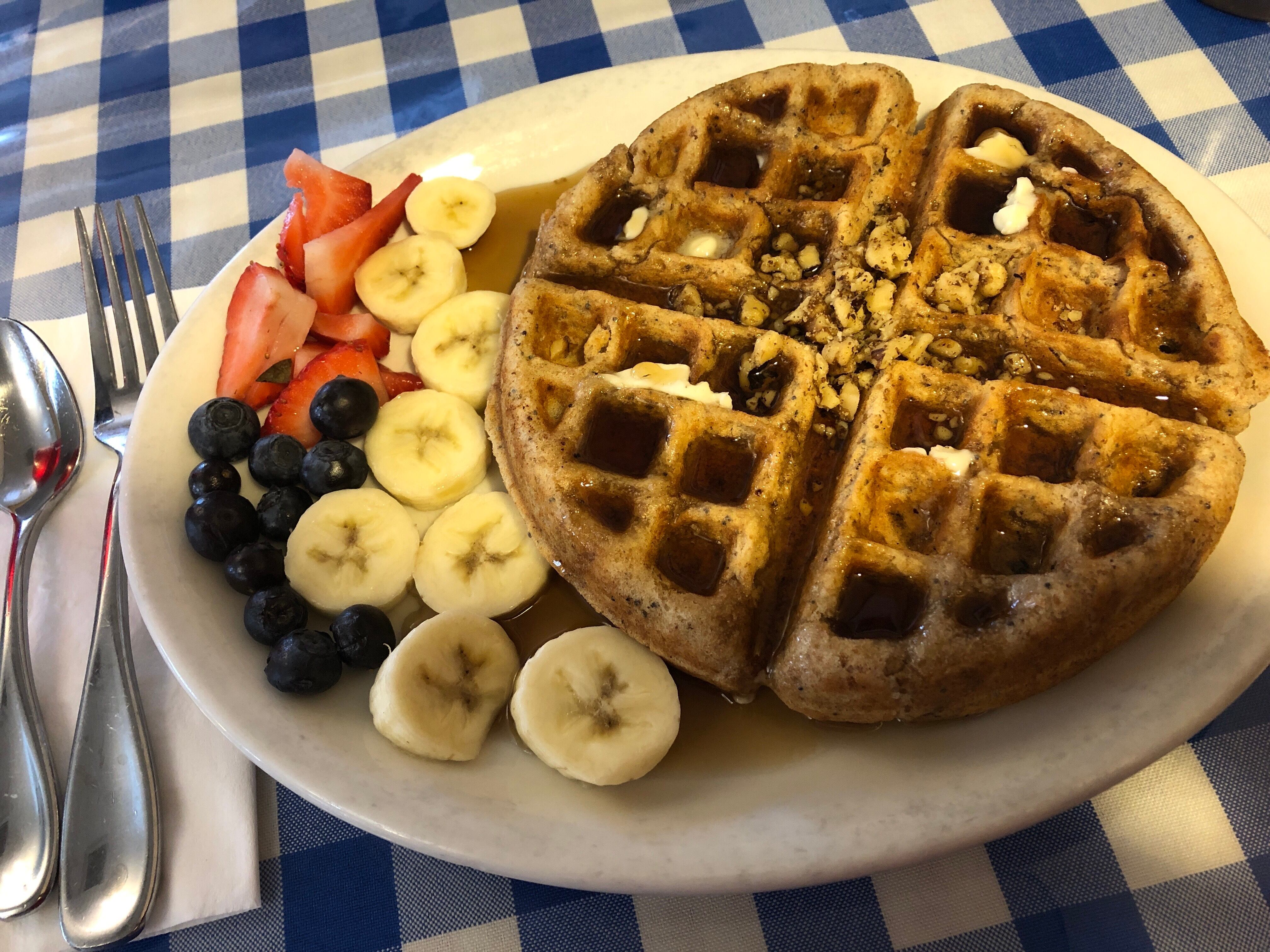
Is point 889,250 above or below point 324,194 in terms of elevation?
above

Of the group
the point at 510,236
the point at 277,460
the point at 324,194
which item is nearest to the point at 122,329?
the point at 324,194

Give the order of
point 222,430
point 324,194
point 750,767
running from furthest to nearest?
point 324,194 → point 222,430 → point 750,767

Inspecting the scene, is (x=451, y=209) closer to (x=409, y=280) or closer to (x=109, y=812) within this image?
(x=409, y=280)

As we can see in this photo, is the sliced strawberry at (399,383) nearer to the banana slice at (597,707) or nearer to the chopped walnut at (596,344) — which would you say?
the chopped walnut at (596,344)

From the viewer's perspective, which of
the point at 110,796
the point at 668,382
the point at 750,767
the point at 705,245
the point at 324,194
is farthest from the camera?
the point at 324,194

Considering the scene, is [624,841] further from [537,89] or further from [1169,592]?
[537,89]

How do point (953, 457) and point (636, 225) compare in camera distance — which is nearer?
point (953, 457)

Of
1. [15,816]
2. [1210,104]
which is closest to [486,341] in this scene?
[15,816]
